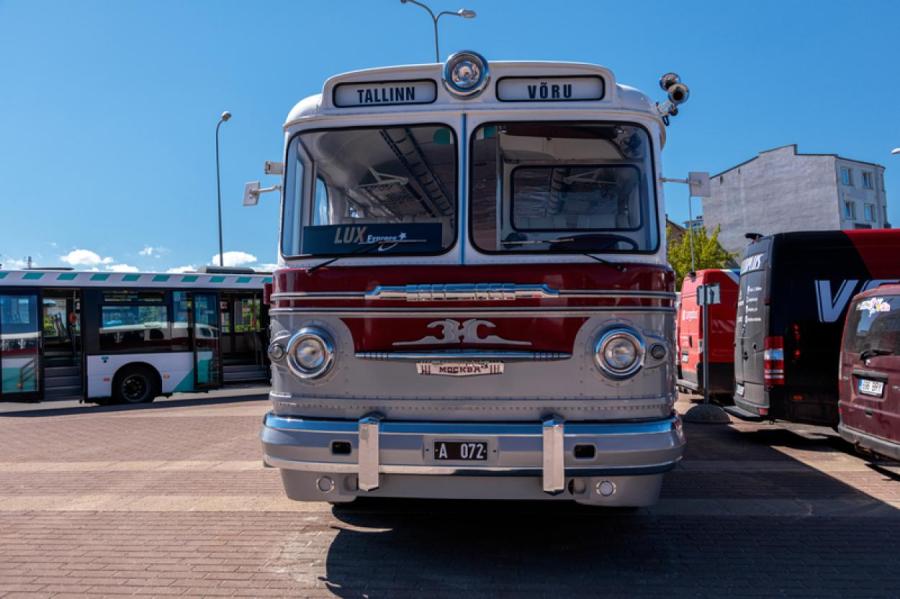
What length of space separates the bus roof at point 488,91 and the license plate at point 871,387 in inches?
152

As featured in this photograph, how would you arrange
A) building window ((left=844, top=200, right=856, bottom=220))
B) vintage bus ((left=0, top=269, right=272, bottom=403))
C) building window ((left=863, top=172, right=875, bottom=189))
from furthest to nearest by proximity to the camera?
building window ((left=863, top=172, right=875, bottom=189)) < building window ((left=844, top=200, right=856, bottom=220)) < vintage bus ((left=0, top=269, right=272, bottom=403))

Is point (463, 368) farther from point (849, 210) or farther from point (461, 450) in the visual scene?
point (849, 210)

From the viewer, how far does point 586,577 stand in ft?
13.3

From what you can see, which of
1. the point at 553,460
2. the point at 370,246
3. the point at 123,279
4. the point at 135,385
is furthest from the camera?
the point at 135,385

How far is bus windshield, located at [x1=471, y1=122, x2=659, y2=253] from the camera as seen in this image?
4113 mm

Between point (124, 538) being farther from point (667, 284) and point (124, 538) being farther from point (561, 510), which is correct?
point (667, 284)

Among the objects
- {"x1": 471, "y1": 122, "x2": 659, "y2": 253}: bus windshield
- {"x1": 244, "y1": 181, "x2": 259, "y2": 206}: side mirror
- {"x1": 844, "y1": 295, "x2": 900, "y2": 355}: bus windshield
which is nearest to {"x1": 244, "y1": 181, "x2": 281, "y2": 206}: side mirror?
{"x1": 244, "y1": 181, "x2": 259, "y2": 206}: side mirror

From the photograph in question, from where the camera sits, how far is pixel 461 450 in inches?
147

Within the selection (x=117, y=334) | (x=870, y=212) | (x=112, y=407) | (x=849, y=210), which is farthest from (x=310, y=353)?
(x=870, y=212)

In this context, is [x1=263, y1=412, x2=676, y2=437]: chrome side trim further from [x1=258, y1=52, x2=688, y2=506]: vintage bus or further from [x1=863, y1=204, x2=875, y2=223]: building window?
[x1=863, y1=204, x2=875, y2=223]: building window

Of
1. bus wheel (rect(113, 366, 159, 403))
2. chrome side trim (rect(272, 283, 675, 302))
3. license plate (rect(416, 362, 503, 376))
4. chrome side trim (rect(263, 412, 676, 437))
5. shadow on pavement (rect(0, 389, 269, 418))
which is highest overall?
chrome side trim (rect(272, 283, 675, 302))

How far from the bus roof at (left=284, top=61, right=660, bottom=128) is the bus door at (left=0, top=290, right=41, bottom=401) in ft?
37.1

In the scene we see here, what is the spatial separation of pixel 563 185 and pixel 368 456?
6.91ft

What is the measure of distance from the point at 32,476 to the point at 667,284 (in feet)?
22.8
